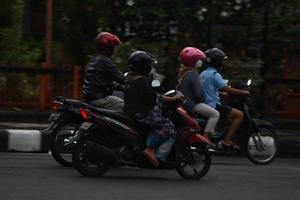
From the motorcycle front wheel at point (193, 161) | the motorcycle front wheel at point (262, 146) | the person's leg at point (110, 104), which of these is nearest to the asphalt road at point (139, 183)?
the motorcycle front wheel at point (193, 161)

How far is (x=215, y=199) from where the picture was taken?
22.4ft

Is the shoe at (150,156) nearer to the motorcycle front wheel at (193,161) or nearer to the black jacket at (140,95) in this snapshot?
the motorcycle front wheel at (193,161)

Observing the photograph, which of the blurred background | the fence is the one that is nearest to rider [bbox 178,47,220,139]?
the blurred background

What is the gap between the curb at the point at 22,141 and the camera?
10141mm

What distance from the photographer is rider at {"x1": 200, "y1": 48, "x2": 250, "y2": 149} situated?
9.32m

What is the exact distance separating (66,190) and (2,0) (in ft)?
21.9

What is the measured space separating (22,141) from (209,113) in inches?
108

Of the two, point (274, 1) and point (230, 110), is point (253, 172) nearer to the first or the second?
point (230, 110)

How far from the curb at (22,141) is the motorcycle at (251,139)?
2.41 meters

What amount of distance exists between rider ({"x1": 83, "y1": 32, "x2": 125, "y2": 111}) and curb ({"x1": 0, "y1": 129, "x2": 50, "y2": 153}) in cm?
198

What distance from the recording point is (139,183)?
764 centimetres

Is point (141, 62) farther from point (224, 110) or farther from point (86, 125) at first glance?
point (224, 110)

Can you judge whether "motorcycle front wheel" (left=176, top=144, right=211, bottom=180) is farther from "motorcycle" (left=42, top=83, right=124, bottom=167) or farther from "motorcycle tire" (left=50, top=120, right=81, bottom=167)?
"motorcycle tire" (left=50, top=120, right=81, bottom=167)

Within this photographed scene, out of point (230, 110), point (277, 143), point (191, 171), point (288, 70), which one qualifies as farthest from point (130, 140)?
point (288, 70)
